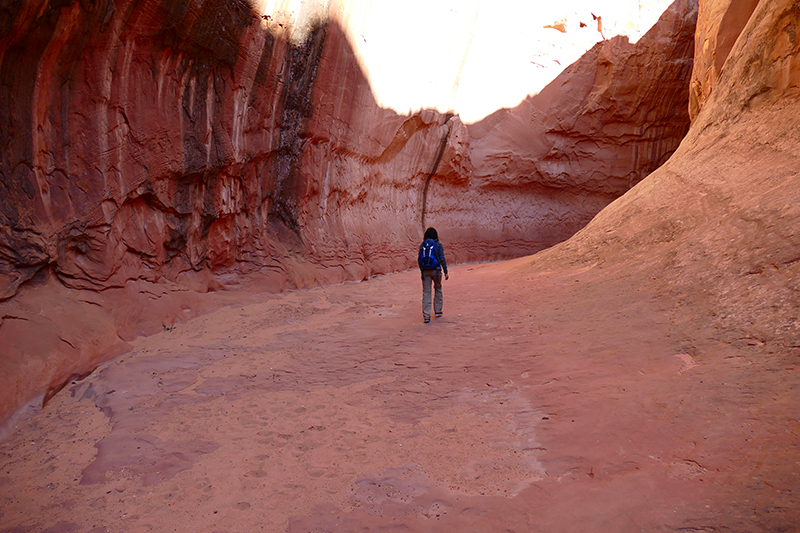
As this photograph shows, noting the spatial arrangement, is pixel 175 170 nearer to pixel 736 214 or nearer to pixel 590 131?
pixel 736 214

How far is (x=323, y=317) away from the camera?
797 centimetres

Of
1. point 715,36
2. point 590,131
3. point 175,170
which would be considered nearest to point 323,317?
point 175,170

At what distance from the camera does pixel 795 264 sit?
4324mm

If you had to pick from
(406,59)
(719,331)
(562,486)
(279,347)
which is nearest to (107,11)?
(279,347)

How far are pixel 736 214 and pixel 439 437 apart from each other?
14.3 ft

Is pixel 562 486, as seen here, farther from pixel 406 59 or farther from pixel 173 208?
pixel 406 59

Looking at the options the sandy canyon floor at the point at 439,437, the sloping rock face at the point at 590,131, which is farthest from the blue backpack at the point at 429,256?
the sloping rock face at the point at 590,131

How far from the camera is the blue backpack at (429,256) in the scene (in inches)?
280

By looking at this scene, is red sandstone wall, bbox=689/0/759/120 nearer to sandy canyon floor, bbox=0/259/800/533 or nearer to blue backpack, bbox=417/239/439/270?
sandy canyon floor, bbox=0/259/800/533

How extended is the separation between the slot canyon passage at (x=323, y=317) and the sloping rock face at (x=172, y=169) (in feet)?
0.14

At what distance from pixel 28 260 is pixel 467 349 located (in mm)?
5155

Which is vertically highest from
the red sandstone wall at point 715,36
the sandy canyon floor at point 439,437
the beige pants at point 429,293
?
the red sandstone wall at point 715,36

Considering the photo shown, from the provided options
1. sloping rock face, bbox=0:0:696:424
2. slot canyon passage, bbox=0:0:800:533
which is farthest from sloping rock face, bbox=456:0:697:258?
slot canyon passage, bbox=0:0:800:533

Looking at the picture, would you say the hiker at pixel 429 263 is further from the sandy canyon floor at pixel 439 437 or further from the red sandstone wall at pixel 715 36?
the red sandstone wall at pixel 715 36
